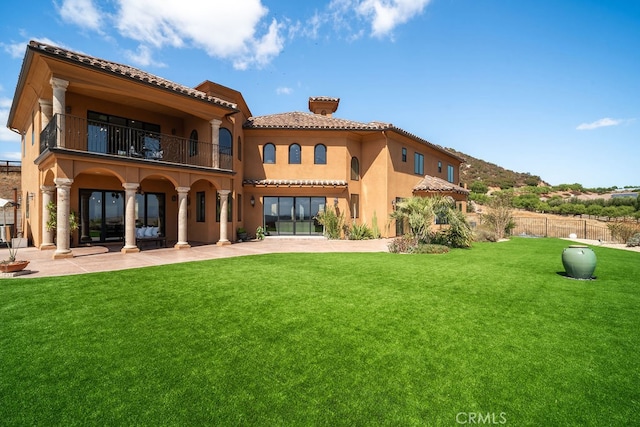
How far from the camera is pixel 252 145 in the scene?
781 inches

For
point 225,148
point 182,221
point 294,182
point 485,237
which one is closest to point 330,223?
point 294,182

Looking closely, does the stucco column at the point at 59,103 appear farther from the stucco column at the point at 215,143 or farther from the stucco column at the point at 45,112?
the stucco column at the point at 215,143

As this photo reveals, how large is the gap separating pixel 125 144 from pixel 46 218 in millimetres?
4883

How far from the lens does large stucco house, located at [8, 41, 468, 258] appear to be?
1180cm

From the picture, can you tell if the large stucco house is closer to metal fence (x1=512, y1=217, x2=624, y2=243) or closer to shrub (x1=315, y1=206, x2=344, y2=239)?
shrub (x1=315, y1=206, x2=344, y2=239)

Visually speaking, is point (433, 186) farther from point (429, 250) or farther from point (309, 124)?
point (309, 124)

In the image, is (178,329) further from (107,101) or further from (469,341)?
(107,101)

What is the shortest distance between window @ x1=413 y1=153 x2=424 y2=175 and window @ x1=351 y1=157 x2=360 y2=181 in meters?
5.12

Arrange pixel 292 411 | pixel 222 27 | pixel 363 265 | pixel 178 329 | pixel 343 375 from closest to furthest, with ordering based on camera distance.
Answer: pixel 292 411 → pixel 343 375 → pixel 178 329 → pixel 363 265 → pixel 222 27

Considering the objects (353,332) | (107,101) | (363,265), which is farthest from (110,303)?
(107,101)

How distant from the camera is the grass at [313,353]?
10.2ft

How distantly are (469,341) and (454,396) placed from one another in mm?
1524

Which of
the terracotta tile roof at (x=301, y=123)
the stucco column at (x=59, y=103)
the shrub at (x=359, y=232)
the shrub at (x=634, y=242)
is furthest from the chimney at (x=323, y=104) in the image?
the shrub at (x=634, y=242)

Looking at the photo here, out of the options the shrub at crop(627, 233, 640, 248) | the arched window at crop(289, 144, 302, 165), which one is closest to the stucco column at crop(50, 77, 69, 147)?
the arched window at crop(289, 144, 302, 165)
